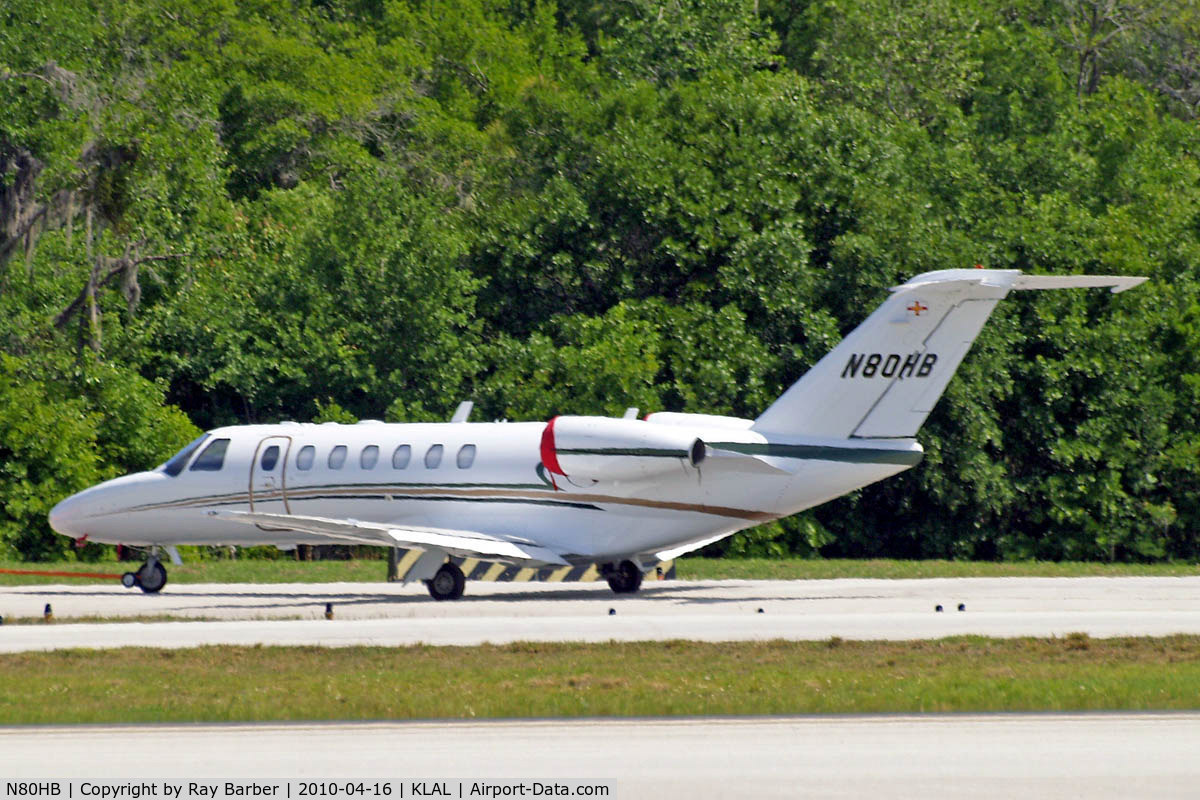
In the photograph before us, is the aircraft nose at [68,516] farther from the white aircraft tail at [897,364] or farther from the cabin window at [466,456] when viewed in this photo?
the white aircraft tail at [897,364]

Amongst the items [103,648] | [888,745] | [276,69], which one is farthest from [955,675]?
[276,69]

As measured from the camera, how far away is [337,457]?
1200 inches

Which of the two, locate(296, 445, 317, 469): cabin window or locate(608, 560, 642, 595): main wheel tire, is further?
locate(296, 445, 317, 469): cabin window

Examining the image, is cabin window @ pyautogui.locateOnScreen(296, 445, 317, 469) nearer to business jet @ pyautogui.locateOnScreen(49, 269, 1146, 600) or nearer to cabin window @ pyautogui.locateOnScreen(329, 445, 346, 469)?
business jet @ pyautogui.locateOnScreen(49, 269, 1146, 600)

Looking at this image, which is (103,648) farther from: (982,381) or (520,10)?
(520,10)

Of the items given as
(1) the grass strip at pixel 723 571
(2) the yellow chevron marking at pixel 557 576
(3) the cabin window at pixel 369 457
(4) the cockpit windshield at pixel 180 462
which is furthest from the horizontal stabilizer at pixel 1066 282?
(4) the cockpit windshield at pixel 180 462

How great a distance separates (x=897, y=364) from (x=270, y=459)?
11.4 meters

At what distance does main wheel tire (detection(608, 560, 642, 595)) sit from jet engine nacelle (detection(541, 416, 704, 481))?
2.44 m

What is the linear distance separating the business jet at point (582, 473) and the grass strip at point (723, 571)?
300 cm

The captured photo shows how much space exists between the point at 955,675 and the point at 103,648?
33.4 feet

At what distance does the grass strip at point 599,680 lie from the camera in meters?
15.5

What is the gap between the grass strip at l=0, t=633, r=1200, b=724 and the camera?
51.0ft

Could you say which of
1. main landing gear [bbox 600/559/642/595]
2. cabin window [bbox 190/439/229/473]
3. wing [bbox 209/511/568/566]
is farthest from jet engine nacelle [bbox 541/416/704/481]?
cabin window [bbox 190/439/229/473]

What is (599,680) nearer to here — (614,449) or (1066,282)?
(614,449)
